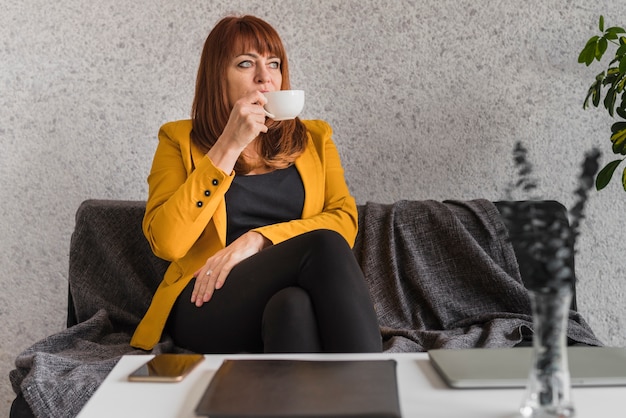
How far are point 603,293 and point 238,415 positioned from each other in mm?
1864

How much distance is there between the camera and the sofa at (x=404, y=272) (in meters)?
1.93

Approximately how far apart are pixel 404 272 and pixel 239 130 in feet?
2.02

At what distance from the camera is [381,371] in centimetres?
98

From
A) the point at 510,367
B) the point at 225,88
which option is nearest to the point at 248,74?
the point at 225,88

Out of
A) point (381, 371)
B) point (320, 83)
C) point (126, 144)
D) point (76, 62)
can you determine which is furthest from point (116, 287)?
point (381, 371)

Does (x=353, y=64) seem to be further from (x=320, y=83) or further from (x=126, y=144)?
(x=126, y=144)

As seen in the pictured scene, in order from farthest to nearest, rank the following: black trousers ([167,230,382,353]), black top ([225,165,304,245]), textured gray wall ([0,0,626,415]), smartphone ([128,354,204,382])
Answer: textured gray wall ([0,0,626,415]) < black top ([225,165,304,245]) < black trousers ([167,230,382,353]) < smartphone ([128,354,204,382])

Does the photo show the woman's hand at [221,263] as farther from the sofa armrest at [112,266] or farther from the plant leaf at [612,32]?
the plant leaf at [612,32]

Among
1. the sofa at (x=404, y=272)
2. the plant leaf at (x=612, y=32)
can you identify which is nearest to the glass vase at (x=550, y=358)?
the sofa at (x=404, y=272)

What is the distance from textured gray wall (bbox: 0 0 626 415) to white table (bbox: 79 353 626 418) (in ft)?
4.40

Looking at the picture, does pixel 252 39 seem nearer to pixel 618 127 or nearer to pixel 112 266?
pixel 112 266

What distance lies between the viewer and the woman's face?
1.87 m

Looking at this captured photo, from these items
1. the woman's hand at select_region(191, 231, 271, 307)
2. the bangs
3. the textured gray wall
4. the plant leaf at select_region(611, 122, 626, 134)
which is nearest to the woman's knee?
the woman's hand at select_region(191, 231, 271, 307)

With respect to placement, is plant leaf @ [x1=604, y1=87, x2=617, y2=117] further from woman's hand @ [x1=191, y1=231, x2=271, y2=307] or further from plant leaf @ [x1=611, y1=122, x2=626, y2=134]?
woman's hand @ [x1=191, y1=231, x2=271, y2=307]
